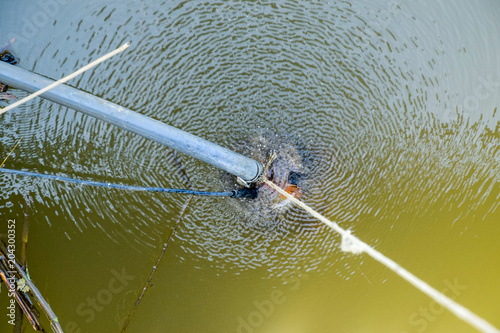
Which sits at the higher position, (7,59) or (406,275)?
(7,59)

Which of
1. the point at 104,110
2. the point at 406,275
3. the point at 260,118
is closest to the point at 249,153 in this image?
the point at 260,118

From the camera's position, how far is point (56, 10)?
10.3 feet

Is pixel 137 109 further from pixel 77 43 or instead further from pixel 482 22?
pixel 482 22

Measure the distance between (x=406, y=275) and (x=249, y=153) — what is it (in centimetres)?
195

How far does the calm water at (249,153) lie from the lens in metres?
3.17

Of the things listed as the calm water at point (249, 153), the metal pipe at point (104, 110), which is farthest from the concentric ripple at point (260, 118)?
the metal pipe at point (104, 110)

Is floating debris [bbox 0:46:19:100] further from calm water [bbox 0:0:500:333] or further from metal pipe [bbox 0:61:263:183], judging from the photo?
metal pipe [bbox 0:61:263:183]

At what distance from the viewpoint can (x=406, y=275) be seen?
11.2 feet

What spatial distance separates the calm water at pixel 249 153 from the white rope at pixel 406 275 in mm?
64

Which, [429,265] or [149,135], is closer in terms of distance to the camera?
[149,135]

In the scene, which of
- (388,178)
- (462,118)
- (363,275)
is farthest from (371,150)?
(363,275)

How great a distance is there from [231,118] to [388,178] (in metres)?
1.57

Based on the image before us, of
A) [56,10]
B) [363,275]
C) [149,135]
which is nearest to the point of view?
[149,135]

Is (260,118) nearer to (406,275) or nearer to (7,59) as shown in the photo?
(406,275)
